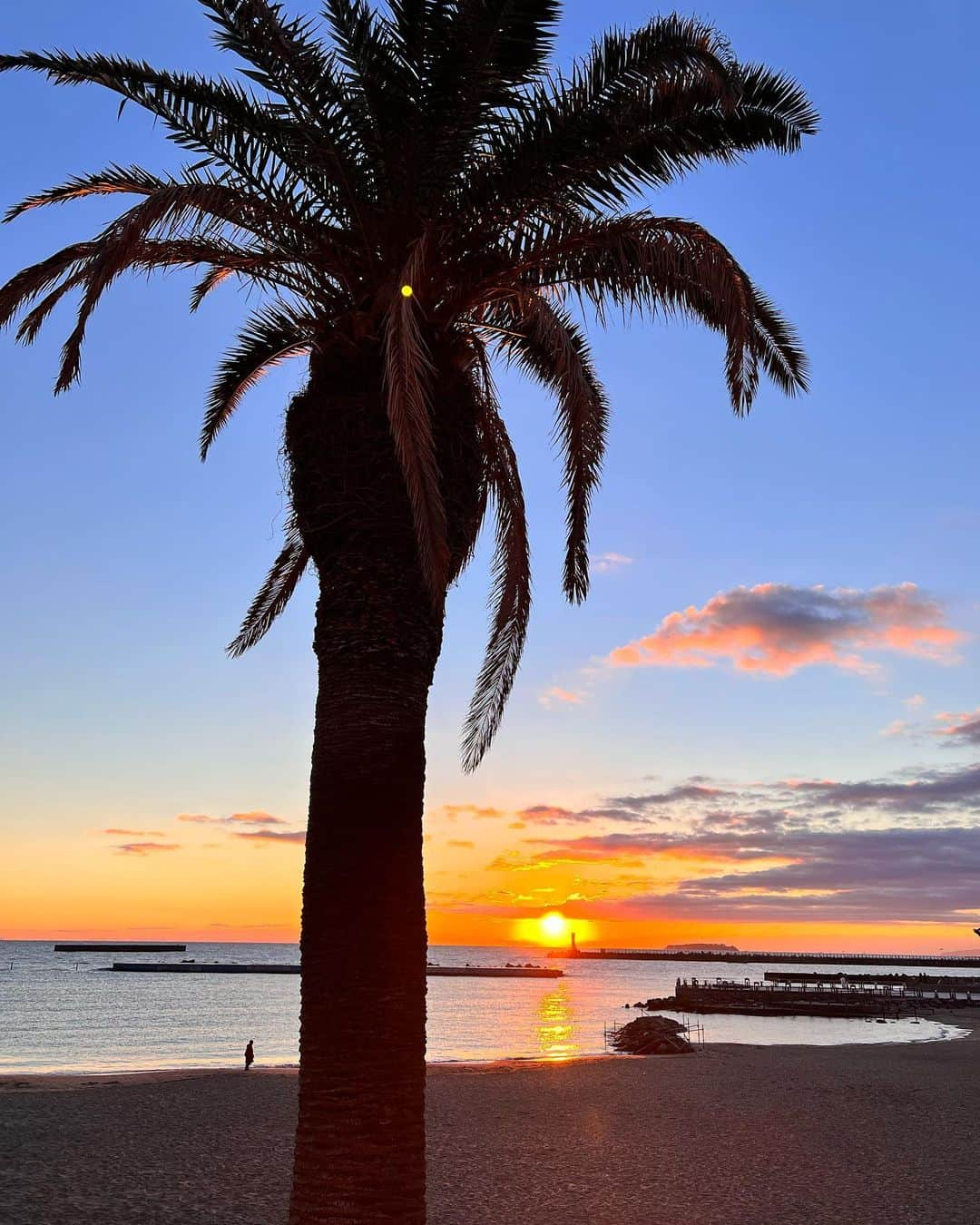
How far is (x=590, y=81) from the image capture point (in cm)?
809

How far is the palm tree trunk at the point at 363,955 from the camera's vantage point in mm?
6328

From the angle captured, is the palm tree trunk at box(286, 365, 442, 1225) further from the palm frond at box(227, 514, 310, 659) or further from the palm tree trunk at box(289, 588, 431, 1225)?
the palm frond at box(227, 514, 310, 659)

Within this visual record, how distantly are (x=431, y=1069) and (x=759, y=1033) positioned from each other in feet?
92.7

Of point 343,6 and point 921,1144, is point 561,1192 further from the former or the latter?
point 343,6

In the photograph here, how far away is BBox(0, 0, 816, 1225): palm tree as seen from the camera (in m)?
6.63

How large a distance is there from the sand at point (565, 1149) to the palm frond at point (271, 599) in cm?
669

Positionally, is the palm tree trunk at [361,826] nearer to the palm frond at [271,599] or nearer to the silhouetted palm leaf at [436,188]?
the silhouetted palm leaf at [436,188]

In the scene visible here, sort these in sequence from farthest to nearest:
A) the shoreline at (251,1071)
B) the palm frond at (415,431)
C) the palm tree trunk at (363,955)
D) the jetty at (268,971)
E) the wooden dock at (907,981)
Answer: the jetty at (268,971)
the wooden dock at (907,981)
the shoreline at (251,1071)
the palm frond at (415,431)
the palm tree trunk at (363,955)

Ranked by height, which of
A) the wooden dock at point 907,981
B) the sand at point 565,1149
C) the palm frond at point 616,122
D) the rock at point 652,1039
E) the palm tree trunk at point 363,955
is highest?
the palm frond at point 616,122

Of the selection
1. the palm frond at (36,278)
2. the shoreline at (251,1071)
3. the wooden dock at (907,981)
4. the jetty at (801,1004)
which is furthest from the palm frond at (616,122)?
the wooden dock at (907,981)

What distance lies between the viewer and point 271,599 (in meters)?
11.9

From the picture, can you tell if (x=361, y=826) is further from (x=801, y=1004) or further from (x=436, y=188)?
(x=801, y=1004)

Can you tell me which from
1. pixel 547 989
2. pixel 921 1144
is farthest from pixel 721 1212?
pixel 547 989

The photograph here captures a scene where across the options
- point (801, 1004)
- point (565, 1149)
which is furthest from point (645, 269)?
point (801, 1004)
